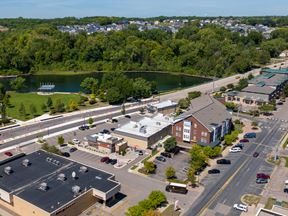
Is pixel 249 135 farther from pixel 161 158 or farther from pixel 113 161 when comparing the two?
pixel 113 161

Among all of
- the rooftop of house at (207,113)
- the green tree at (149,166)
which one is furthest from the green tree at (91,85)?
the green tree at (149,166)

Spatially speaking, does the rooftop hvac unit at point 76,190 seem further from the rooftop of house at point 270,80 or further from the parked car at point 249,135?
the rooftop of house at point 270,80

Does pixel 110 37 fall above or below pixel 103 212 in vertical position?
above

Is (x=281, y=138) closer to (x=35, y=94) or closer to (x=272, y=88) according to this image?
(x=272, y=88)

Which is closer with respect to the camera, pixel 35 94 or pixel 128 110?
pixel 128 110

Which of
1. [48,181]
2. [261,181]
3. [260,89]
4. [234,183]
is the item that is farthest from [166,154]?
[260,89]

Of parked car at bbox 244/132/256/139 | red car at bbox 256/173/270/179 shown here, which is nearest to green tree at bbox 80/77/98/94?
parked car at bbox 244/132/256/139

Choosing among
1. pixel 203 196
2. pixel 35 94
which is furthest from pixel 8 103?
pixel 203 196
